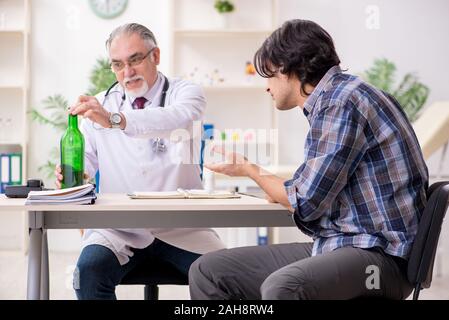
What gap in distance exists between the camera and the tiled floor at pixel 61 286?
12.6ft

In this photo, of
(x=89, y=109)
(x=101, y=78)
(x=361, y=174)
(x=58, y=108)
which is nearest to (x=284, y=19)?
(x=101, y=78)

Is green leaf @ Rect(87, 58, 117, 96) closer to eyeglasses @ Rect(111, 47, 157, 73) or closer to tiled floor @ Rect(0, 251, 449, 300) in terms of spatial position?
tiled floor @ Rect(0, 251, 449, 300)

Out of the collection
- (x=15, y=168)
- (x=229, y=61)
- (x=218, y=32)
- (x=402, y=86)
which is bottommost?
(x=15, y=168)

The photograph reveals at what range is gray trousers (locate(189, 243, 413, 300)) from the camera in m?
1.65

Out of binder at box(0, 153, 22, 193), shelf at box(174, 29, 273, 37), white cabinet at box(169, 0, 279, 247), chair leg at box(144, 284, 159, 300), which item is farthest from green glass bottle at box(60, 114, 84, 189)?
white cabinet at box(169, 0, 279, 247)

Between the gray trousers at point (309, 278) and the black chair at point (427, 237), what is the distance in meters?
0.04

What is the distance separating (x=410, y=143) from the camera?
69.5 inches

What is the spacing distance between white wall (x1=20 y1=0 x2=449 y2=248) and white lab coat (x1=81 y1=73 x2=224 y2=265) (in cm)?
278

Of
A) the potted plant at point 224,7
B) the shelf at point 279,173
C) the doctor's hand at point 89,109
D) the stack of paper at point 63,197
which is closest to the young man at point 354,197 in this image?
the stack of paper at point 63,197

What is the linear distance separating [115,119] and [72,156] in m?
0.20

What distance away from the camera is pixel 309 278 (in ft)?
5.42

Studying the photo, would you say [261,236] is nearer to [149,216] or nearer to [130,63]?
[130,63]

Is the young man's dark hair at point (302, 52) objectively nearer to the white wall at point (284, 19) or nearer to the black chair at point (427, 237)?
the black chair at point (427, 237)
